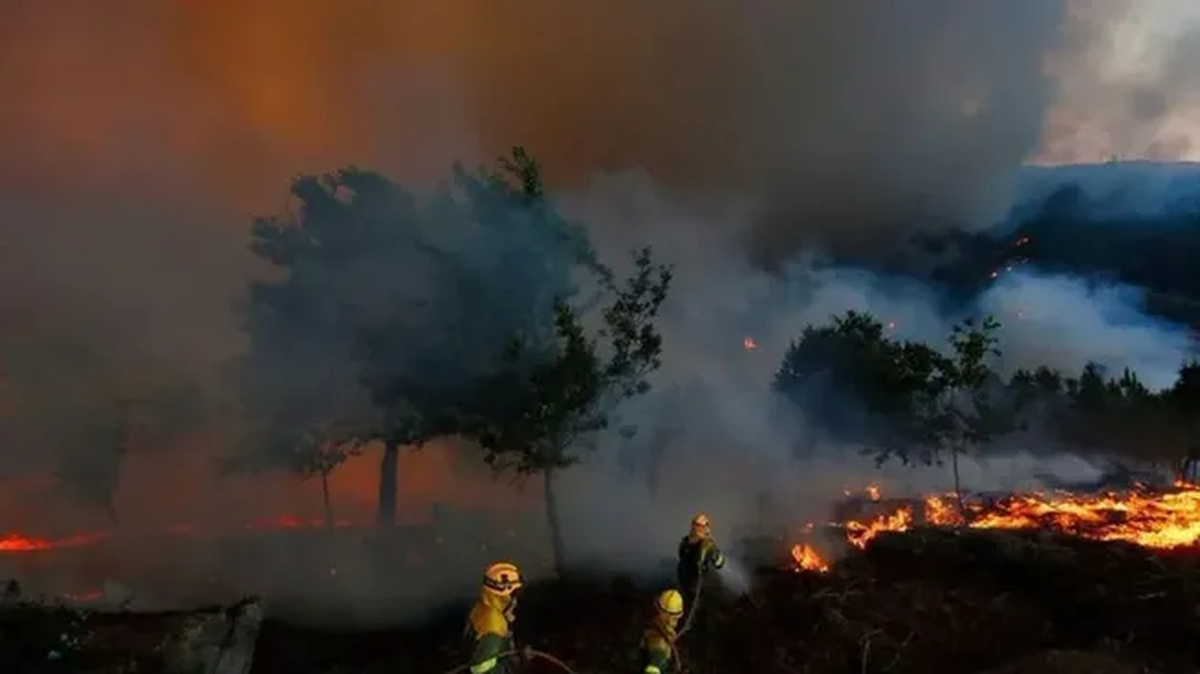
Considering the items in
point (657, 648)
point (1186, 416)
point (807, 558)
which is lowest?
point (807, 558)

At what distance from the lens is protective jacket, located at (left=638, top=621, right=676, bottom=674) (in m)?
10.7

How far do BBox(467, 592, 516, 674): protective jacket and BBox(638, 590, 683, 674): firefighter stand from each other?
6.01 feet

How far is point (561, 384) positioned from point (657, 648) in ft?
38.1

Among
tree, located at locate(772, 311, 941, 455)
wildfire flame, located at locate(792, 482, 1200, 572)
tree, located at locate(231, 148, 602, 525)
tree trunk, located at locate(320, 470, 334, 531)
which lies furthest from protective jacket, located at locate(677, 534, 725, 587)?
tree trunk, located at locate(320, 470, 334, 531)

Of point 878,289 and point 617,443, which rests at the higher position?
point 878,289

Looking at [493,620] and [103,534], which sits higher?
[103,534]

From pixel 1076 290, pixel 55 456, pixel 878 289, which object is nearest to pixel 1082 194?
pixel 1076 290

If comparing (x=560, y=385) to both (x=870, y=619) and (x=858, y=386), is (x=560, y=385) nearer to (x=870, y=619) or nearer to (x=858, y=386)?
(x=870, y=619)

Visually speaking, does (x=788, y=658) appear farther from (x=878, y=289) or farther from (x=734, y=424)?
(x=878, y=289)

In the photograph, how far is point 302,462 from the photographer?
86.0 ft

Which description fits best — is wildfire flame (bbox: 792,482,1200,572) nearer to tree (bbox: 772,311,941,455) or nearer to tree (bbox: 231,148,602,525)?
tree (bbox: 772,311,941,455)

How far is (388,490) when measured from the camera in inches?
1148

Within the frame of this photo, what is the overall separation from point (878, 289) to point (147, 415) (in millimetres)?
52545

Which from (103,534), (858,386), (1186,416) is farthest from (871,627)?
(1186,416)
